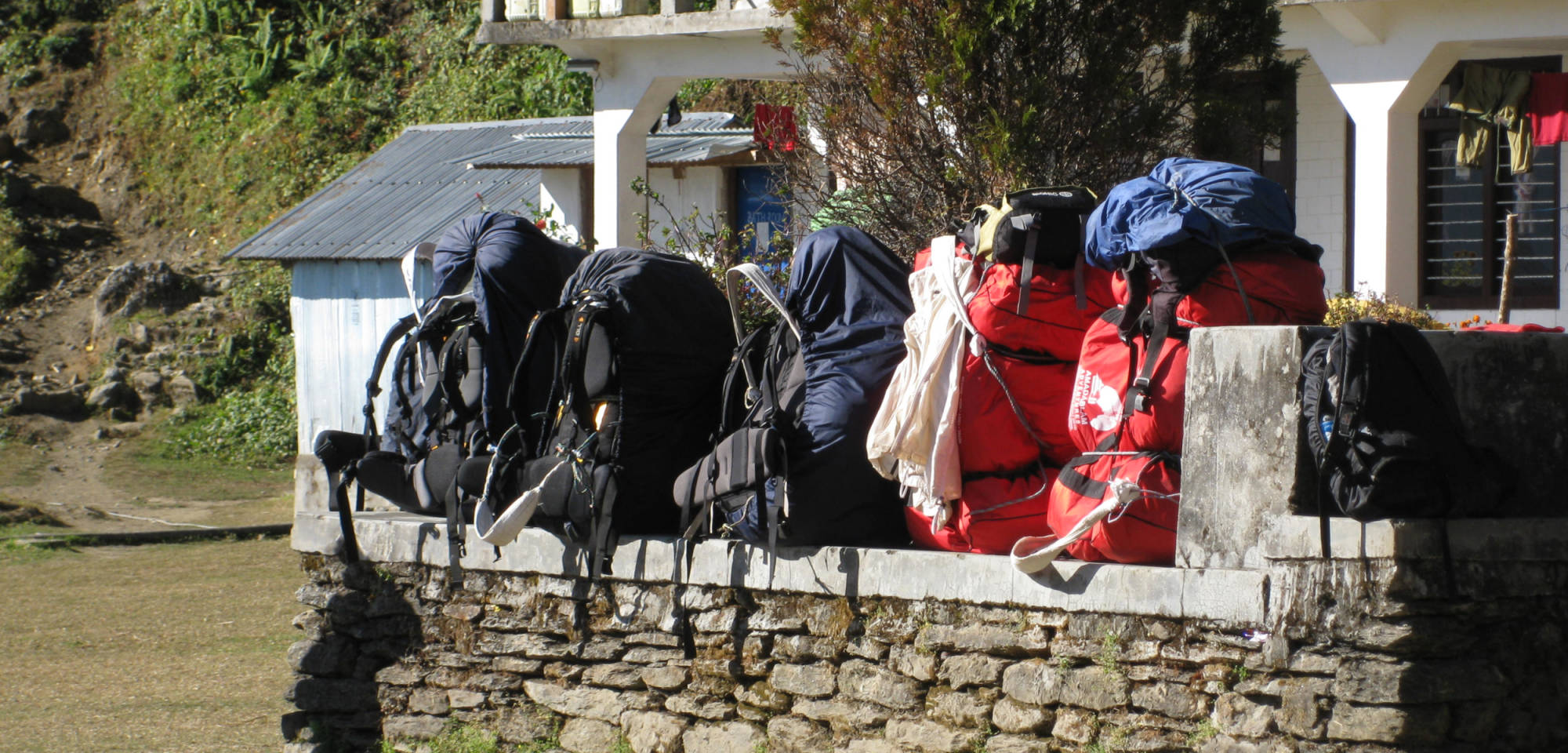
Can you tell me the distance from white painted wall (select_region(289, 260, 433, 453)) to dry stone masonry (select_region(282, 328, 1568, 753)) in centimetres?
943

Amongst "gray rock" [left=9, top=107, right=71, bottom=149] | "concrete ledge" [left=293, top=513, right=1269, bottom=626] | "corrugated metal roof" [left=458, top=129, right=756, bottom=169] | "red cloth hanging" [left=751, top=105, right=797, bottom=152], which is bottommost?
"concrete ledge" [left=293, top=513, right=1269, bottom=626]

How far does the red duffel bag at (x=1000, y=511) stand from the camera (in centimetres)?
472

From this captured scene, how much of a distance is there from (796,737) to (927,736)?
53cm

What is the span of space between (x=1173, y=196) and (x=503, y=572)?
2944mm

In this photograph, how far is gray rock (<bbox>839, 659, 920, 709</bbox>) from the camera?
483 centimetres

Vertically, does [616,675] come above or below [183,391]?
below

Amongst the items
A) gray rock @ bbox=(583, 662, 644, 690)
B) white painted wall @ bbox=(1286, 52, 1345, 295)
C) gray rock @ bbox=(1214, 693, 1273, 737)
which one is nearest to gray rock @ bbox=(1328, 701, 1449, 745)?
gray rock @ bbox=(1214, 693, 1273, 737)

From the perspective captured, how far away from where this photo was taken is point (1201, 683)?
417 cm

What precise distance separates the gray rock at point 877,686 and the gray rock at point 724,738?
0.41 m

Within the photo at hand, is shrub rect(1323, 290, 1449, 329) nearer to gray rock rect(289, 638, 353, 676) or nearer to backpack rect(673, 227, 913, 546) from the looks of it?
backpack rect(673, 227, 913, 546)

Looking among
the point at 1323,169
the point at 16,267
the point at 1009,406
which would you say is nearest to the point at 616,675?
the point at 1009,406

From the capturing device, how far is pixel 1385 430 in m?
3.85

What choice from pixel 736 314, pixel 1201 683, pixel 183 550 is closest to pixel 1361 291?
pixel 736 314

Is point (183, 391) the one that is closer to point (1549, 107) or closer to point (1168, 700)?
point (1549, 107)
